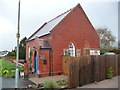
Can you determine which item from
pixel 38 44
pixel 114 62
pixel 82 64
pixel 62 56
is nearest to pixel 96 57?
pixel 82 64

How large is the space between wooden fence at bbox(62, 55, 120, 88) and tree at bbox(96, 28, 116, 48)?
2621 cm

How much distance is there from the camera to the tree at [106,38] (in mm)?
36469

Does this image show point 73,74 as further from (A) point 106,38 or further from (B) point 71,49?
(A) point 106,38

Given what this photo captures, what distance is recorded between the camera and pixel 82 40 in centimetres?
1595

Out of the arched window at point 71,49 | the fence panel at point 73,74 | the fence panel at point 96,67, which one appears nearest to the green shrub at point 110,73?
the fence panel at point 96,67

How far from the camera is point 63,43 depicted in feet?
47.6

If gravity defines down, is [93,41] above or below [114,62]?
above

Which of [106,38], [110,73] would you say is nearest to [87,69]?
[110,73]

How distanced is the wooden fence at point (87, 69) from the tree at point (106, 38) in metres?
26.2

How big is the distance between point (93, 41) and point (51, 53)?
6.53 meters

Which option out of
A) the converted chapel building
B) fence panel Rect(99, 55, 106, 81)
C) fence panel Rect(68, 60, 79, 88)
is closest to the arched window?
the converted chapel building

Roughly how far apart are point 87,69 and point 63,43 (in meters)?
5.68

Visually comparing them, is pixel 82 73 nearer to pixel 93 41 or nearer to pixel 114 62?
pixel 114 62

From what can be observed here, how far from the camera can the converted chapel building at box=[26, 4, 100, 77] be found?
13.0m
